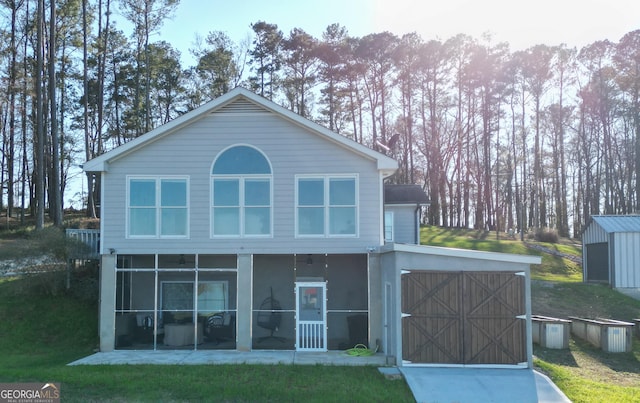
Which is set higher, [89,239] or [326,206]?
[326,206]

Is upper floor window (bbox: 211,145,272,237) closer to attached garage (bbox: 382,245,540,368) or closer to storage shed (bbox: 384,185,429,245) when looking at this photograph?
attached garage (bbox: 382,245,540,368)

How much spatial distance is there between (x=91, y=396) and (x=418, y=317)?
21.8ft

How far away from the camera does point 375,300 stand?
13.9m

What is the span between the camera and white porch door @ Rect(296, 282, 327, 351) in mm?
14305

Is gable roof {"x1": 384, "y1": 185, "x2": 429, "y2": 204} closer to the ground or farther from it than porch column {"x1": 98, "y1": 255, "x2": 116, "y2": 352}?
farther from it

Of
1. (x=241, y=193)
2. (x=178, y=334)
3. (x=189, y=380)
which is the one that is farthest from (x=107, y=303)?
(x=189, y=380)

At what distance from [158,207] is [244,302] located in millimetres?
3257

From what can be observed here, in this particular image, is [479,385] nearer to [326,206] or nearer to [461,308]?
[461,308]

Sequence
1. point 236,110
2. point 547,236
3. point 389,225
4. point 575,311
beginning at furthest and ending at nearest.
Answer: point 547,236, point 389,225, point 575,311, point 236,110

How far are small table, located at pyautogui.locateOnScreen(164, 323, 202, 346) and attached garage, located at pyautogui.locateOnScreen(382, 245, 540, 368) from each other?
5527mm

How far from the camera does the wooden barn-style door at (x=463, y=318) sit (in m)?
11.9

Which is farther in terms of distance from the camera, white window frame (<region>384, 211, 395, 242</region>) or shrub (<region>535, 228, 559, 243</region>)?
shrub (<region>535, 228, 559, 243</region>)

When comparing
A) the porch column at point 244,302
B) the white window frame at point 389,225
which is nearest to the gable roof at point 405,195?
the white window frame at point 389,225

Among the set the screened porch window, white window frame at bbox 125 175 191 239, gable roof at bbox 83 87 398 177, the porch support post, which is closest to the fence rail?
the screened porch window
